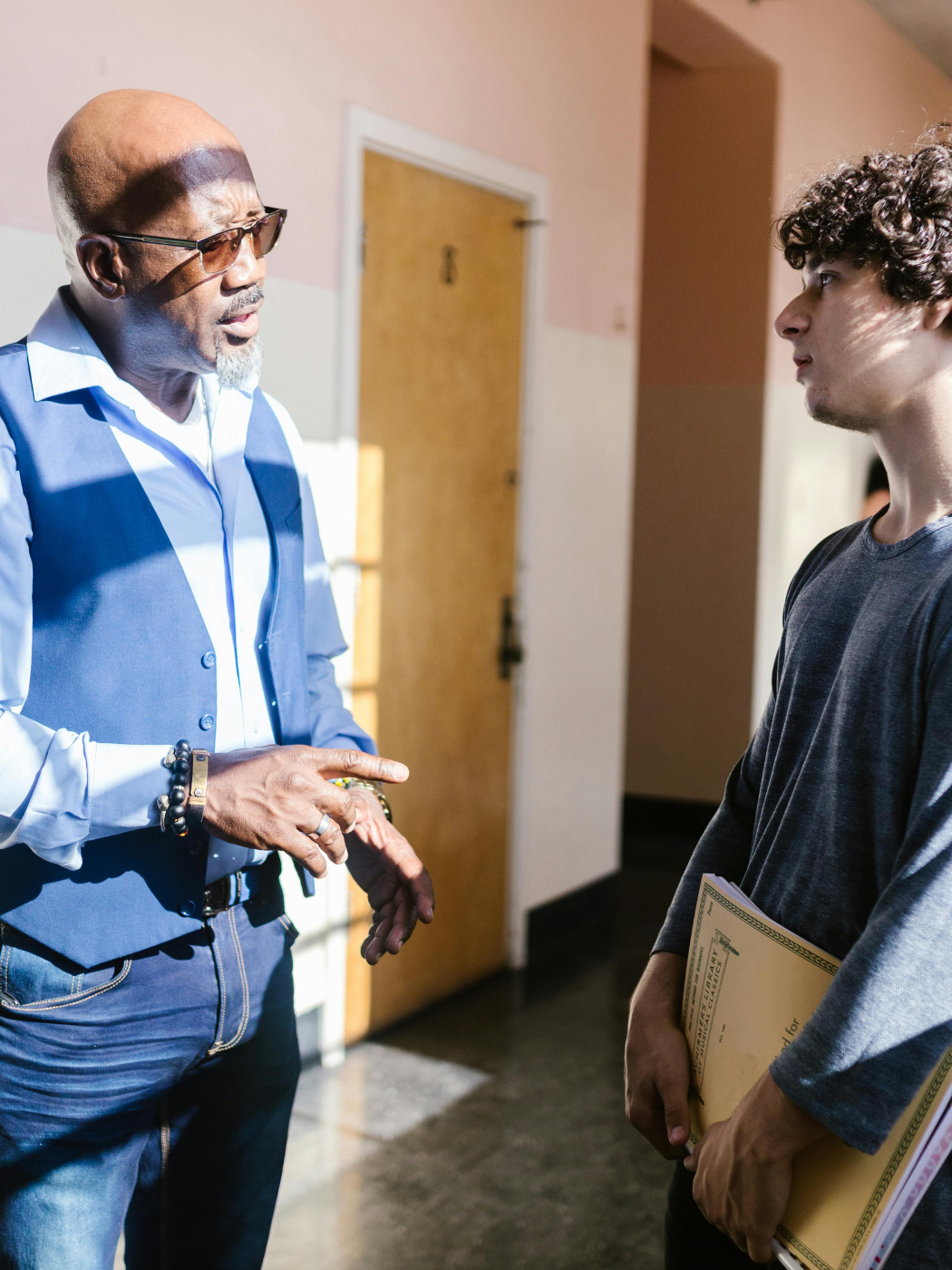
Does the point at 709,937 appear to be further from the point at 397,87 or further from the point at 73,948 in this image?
the point at 397,87

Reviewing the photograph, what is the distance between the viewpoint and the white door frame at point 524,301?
2.91 meters

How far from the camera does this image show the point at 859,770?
1104 mm

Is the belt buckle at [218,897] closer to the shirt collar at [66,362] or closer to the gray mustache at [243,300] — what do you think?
the shirt collar at [66,362]

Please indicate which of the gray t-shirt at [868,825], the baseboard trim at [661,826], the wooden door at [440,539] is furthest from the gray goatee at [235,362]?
the baseboard trim at [661,826]

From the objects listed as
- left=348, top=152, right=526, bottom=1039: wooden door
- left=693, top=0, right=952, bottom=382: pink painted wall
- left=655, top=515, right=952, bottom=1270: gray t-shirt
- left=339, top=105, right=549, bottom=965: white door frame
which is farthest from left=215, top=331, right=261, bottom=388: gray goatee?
left=693, top=0, right=952, bottom=382: pink painted wall

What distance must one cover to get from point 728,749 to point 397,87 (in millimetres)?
3467

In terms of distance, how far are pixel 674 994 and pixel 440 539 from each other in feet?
7.13

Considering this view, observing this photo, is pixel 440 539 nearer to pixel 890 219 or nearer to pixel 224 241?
pixel 224 241

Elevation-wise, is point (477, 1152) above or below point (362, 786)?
below

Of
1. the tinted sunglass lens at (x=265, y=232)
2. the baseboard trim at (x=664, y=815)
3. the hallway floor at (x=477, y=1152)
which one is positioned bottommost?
the hallway floor at (x=477, y=1152)

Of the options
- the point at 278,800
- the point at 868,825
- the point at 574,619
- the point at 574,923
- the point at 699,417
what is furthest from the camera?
the point at 699,417

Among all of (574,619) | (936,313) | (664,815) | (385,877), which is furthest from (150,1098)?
(664,815)

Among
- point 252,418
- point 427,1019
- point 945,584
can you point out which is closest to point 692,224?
point 427,1019

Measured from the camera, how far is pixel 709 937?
49.0 inches
